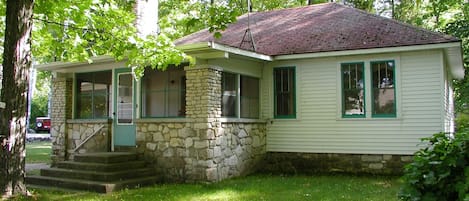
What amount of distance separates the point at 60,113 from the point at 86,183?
4.01 metres

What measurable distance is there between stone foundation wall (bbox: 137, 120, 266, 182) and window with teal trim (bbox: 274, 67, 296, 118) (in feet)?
3.84

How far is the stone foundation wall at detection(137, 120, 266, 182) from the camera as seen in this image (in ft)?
32.2

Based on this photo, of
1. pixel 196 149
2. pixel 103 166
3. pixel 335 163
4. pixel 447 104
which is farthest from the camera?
pixel 447 104

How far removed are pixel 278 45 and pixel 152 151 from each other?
4496 millimetres

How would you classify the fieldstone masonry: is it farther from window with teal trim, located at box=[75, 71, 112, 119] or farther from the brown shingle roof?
the brown shingle roof

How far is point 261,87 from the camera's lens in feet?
39.8

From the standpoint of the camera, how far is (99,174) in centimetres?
938

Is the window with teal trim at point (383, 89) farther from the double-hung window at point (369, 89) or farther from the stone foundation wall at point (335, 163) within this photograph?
the stone foundation wall at point (335, 163)

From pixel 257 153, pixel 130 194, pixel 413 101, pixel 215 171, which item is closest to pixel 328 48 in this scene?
pixel 413 101

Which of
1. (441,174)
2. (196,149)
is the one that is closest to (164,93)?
(196,149)

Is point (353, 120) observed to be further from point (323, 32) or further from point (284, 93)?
point (323, 32)

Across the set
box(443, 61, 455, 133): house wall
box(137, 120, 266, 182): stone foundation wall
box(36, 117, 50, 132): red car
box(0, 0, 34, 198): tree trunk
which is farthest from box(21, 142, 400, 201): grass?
box(36, 117, 50, 132): red car

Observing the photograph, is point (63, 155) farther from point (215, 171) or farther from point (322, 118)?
point (322, 118)

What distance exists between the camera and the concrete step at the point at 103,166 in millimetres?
9648
